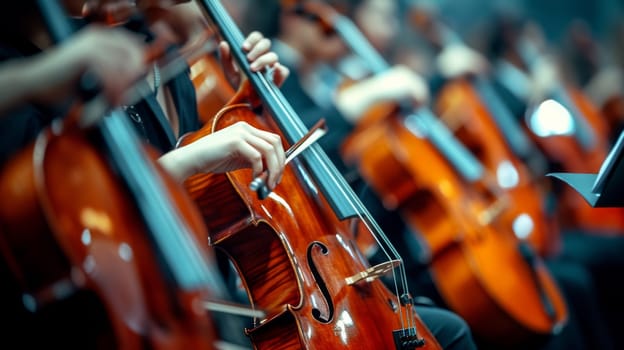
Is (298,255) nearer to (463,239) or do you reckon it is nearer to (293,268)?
(293,268)

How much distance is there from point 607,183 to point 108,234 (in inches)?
28.5

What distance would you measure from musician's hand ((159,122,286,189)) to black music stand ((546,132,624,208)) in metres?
0.46

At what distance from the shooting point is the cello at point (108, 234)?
0.61 meters

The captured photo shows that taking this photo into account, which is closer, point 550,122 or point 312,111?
point 312,111

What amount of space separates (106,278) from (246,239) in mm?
289

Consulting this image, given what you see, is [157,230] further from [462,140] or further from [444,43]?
[444,43]

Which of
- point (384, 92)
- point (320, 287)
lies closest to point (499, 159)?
point (384, 92)

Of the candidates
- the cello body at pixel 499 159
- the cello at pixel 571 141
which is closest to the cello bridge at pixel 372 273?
the cello body at pixel 499 159

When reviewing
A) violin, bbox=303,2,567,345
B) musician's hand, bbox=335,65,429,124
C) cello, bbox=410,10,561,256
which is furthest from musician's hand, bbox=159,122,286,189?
cello, bbox=410,10,561,256

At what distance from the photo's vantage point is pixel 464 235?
162cm

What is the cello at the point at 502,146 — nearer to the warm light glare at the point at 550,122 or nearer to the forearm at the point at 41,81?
the warm light glare at the point at 550,122

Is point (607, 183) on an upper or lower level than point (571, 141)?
upper

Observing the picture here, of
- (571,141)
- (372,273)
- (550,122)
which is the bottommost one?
(571,141)

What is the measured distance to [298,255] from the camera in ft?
2.87
